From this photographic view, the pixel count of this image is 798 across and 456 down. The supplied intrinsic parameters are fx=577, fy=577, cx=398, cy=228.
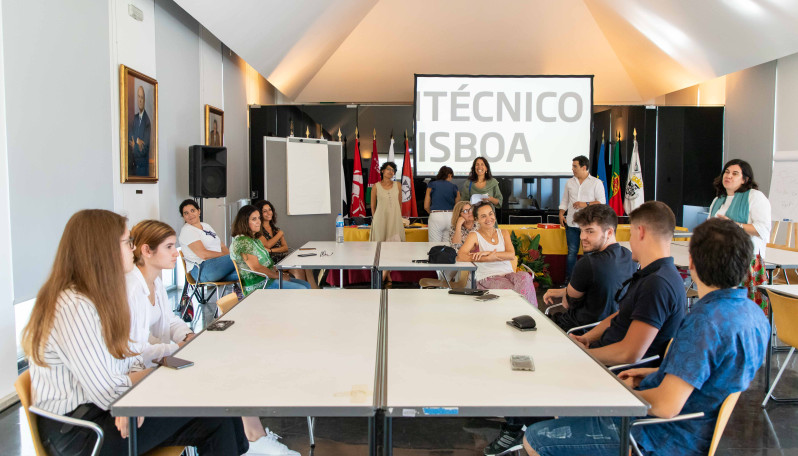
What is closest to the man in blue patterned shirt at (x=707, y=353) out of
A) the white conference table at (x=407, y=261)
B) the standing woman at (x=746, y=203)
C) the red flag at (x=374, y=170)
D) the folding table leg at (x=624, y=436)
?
the folding table leg at (x=624, y=436)

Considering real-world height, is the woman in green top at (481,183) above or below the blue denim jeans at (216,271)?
above

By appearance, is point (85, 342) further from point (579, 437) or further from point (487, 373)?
point (579, 437)

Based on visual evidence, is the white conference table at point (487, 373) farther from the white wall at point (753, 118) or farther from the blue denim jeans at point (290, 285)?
the white wall at point (753, 118)

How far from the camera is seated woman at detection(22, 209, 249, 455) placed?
1.70 meters

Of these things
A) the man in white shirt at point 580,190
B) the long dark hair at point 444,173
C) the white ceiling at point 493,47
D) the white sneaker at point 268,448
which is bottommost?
the white sneaker at point 268,448

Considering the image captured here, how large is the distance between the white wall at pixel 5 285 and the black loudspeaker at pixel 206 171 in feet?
8.91

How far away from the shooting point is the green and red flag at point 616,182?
351 inches

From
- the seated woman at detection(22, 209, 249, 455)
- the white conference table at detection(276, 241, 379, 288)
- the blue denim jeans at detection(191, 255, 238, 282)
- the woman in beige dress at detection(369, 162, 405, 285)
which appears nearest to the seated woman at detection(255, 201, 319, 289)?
the white conference table at detection(276, 241, 379, 288)

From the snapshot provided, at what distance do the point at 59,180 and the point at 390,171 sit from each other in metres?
3.48

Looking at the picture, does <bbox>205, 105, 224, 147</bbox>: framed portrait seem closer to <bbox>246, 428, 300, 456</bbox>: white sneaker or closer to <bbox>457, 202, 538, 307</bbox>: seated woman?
<bbox>457, 202, 538, 307</bbox>: seated woman

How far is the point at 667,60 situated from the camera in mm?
8617

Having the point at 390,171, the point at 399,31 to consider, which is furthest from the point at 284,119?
the point at 390,171

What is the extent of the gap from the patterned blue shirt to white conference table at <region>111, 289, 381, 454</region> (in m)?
0.90

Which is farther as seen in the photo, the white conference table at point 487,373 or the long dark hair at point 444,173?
the long dark hair at point 444,173
